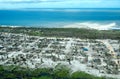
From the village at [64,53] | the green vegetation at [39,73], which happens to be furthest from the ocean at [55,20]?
the green vegetation at [39,73]

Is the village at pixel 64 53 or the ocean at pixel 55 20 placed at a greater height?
the ocean at pixel 55 20

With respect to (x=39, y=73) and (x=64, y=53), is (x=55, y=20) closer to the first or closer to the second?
(x=64, y=53)

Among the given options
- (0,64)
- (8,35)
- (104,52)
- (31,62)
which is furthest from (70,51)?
(8,35)

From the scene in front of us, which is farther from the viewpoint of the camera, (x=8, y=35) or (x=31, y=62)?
(x=8, y=35)

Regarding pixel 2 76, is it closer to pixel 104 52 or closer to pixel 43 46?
pixel 43 46

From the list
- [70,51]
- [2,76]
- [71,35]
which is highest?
[71,35]

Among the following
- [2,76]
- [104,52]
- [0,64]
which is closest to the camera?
[2,76]

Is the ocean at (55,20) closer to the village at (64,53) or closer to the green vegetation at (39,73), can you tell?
the village at (64,53)
